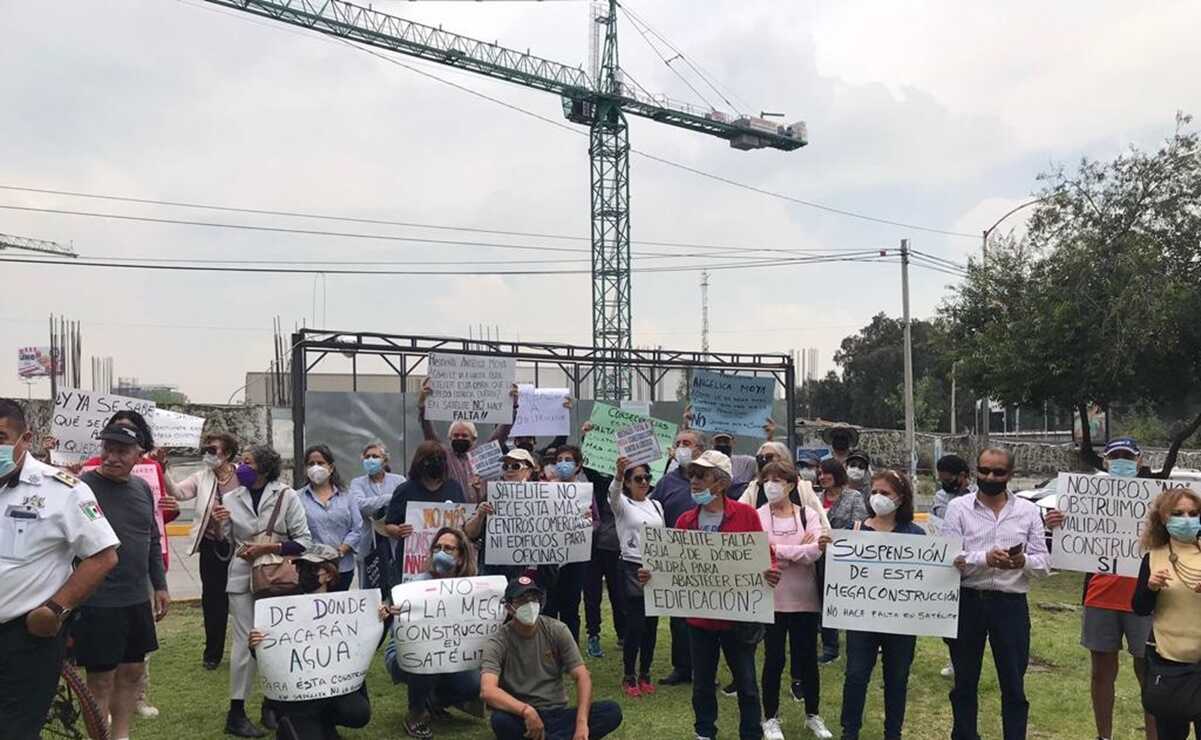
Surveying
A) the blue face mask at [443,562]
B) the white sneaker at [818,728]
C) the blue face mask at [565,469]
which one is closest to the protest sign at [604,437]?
the blue face mask at [565,469]

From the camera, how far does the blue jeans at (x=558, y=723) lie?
5.38 meters

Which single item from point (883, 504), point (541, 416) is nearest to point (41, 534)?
point (883, 504)

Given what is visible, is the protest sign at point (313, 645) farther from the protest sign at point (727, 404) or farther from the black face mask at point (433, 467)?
the protest sign at point (727, 404)

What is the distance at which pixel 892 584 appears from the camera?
19.2 feet

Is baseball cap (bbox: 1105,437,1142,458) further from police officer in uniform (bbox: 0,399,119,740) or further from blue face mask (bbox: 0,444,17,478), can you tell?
blue face mask (bbox: 0,444,17,478)

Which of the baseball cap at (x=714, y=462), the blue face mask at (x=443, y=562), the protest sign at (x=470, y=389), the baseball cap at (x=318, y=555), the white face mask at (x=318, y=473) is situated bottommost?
the blue face mask at (x=443, y=562)

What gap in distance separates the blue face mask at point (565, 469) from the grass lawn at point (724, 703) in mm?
1743

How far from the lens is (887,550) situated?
5.90 meters

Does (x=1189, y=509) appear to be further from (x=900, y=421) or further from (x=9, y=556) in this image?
(x=900, y=421)

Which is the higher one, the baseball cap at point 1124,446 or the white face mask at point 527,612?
the baseball cap at point 1124,446

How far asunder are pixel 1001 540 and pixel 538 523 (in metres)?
3.48

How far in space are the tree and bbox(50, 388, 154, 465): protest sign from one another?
1304cm

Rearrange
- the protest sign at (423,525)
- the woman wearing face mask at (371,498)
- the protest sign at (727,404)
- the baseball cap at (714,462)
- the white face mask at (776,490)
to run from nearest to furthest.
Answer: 1. the baseball cap at (714,462)
2. the white face mask at (776,490)
3. the protest sign at (423,525)
4. the woman wearing face mask at (371,498)
5. the protest sign at (727,404)

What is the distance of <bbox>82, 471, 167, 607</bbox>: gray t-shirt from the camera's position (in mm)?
5578
